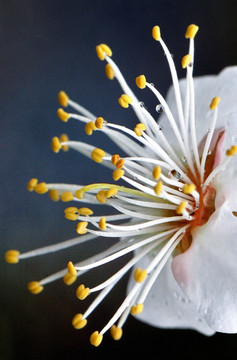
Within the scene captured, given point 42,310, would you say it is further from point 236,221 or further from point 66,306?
point 236,221

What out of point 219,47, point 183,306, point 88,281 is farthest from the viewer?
point 219,47

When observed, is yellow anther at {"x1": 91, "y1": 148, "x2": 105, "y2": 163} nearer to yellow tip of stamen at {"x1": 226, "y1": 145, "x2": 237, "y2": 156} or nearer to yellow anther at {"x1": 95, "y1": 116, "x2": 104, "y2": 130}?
yellow anther at {"x1": 95, "y1": 116, "x2": 104, "y2": 130}

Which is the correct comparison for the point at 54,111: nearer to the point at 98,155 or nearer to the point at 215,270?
the point at 98,155

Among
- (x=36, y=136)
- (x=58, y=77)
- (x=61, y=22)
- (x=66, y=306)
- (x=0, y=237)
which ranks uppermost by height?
(x=61, y=22)

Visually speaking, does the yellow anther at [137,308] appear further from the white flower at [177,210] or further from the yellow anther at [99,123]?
the yellow anther at [99,123]

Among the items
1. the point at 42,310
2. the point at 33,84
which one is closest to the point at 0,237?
the point at 42,310

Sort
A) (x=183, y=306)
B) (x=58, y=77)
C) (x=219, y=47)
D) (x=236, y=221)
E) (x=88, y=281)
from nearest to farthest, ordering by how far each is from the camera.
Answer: (x=236, y=221) → (x=183, y=306) → (x=88, y=281) → (x=219, y=47) → (x=58, y=77)

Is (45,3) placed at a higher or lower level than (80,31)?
higher
